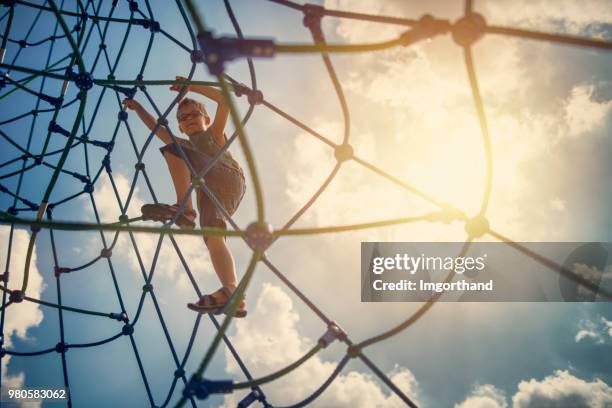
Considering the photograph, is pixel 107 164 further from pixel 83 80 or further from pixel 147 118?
pixel 83 80

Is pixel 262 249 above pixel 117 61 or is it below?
below

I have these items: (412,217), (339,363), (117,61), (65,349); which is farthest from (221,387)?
(117,61)

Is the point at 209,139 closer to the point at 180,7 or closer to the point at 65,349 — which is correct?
the point at 180,7

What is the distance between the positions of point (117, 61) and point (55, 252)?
5.59ft

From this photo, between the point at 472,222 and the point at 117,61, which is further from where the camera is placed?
the point at 117,61

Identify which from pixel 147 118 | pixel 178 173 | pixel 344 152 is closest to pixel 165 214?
pixel 178 173

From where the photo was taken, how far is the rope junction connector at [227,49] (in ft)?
3.11

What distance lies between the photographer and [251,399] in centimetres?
184

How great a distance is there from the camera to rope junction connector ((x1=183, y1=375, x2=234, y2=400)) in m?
1.19

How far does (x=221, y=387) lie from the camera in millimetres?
1224

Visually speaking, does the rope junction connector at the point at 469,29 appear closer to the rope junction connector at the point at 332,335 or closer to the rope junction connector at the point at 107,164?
the rope junction connector at the point at 332,335

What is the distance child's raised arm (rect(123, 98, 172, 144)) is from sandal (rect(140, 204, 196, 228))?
1.98ft

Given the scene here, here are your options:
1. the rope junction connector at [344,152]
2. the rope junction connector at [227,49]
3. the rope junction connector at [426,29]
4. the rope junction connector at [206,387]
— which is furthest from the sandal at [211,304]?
the rope junction connector at [426,29]

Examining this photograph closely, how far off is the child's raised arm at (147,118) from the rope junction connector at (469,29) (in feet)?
6.51
